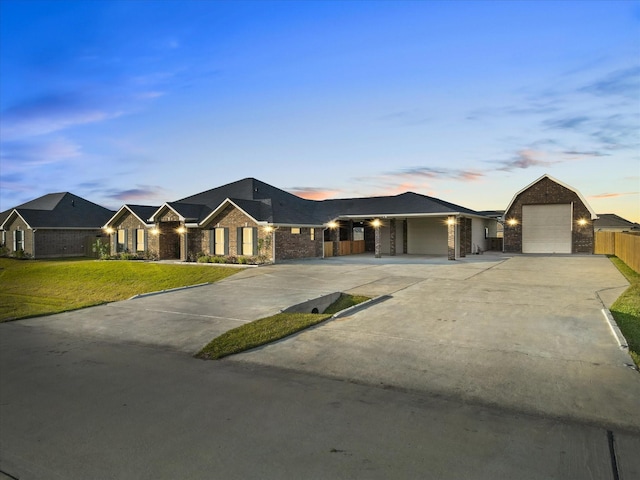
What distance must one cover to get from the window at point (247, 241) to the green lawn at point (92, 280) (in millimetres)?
2617

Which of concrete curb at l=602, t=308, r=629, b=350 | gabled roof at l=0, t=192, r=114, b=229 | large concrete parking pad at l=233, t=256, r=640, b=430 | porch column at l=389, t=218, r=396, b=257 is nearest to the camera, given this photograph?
large concrete parking pad at l=233, t=256, r=640, b=430

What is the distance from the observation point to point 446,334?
8.85 metres

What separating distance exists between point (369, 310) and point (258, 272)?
10.8m

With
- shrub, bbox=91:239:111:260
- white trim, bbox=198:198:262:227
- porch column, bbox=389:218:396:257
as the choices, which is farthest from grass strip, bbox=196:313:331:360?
shrub, bbox=91:239:111:260

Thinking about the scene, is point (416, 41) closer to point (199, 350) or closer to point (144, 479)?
point (199, 350)

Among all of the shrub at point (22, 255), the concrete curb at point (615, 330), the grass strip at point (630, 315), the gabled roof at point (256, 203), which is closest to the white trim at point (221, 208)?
the gabled roof at point (256, 203)

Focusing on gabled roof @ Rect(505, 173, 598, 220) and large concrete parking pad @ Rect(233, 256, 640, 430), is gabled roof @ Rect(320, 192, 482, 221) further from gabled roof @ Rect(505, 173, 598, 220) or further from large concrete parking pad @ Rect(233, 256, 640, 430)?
large concrete parking pad @ Rect(233, 256, 640, 430)

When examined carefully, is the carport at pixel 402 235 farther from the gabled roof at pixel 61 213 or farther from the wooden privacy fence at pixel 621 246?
the gabled roof at pixel 61 213

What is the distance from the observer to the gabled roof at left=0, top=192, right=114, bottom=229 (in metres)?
34.4

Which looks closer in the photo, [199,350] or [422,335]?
[199,350]

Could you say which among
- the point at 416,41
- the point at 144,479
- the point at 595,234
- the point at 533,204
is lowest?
the point at 144,479

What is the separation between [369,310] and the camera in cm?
1124

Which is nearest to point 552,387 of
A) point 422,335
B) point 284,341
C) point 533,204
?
point 422,335

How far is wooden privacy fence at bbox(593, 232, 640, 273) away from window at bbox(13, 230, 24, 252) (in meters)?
42.1
